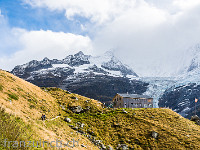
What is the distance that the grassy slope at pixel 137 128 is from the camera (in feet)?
129

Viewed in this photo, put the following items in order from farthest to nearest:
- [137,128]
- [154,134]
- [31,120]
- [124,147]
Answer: [137,128] → [154,134] → [124,147] → [31,120]

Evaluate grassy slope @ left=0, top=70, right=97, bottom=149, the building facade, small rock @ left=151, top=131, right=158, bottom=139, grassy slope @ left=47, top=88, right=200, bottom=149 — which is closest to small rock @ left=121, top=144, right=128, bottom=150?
grassy slope @ left=47, top=88, right=200, bottom=149

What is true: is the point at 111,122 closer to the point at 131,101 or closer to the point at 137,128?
the point at 137,128

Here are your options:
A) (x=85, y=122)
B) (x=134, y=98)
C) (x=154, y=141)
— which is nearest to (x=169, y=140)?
(x=154, y=141)

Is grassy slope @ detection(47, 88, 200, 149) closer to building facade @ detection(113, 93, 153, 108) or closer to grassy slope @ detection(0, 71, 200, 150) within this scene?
grassy slope @ detection(0, 71, 200, 150)

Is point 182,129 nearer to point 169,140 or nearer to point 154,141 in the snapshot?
point 169,140

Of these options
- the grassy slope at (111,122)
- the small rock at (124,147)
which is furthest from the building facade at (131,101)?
the small rock at (124,147)

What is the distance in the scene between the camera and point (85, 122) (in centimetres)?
4319

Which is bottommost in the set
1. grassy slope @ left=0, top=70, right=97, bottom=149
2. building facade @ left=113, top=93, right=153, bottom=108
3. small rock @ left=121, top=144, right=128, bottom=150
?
small rock @ left=121, top=144, right=128, bottom=150

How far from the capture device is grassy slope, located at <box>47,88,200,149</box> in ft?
129

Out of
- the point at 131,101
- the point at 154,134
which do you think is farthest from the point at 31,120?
the point at 131,101

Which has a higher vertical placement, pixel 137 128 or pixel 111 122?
pixel 111 122

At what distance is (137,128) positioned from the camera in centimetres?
4466

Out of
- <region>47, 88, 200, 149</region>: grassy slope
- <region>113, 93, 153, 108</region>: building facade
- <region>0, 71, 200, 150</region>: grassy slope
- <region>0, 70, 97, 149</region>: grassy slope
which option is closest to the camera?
<region>0, 70, 97, 149</region>: grassy slope
